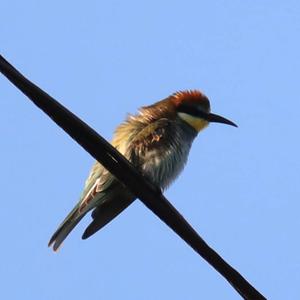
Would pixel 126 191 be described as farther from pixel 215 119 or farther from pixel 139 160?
pixel 215 119

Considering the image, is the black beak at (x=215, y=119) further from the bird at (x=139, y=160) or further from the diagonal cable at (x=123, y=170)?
the diagonal cable at (x=123, y=170)

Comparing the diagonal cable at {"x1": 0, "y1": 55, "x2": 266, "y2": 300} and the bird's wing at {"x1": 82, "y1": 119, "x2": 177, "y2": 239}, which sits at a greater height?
the bird's wing at {"x1": 82, "y1": 119, "x2": 177, "y2": 239}

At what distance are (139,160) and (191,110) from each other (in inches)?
27.5

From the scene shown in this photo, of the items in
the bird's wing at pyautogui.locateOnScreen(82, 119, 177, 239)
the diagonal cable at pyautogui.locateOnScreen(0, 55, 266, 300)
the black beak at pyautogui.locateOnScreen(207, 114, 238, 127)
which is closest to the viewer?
the diagonal cable at pyautogui.locateOnScreen(0, 55, 266, 300)

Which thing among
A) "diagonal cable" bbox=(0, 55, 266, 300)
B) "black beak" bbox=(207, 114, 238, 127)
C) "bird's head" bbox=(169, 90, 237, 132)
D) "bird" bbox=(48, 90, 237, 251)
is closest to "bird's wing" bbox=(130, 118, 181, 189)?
"bird" bbox=(48, 90, 237, 251)

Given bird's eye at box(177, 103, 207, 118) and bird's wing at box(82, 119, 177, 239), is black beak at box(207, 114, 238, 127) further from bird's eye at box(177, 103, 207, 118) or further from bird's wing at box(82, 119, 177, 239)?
bird's wing at box(82, 119, 177, 239)

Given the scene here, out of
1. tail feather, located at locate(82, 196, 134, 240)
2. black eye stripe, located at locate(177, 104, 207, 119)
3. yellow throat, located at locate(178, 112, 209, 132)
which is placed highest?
black eye stripe, located at locate(177, 104, 207, 119)

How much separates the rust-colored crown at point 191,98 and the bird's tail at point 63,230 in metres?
1.08

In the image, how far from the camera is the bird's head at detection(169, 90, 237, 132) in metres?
4.54

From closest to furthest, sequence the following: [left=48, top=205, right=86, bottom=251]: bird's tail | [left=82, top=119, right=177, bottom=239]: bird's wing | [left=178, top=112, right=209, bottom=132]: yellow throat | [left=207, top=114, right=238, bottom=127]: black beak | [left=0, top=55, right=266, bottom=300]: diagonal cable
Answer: [left=0, top=55, right=266, bottom=300]: diagonal cable < [left=48, top=205, right=86, bottom=251]: bird's tail < [left=82, top=119, right=177, bottom=239]: bird's wing < [left=178, top=112, right=209, bottom=132]: yellow throat < [left=207, top=114, right=238, bottom=127]: black beak

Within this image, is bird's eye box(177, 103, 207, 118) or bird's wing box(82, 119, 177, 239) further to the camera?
bird's eye box(177, 103, 207, 118)

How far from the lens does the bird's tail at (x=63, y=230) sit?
151 inches

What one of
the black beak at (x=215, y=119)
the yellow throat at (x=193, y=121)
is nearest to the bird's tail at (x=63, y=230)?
the yellow throat at (x=193, y=121)

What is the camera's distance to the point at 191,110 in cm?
459
